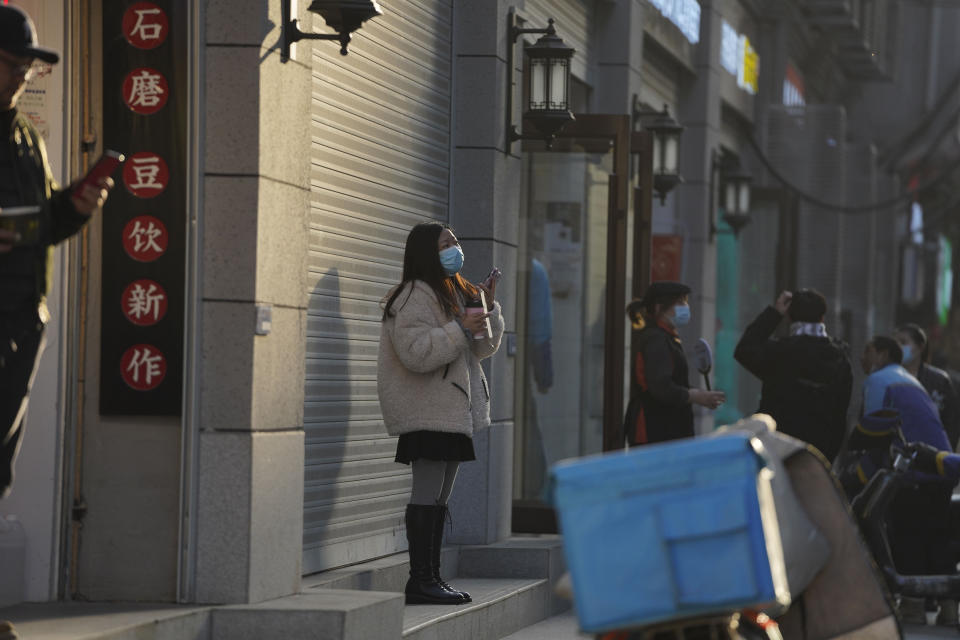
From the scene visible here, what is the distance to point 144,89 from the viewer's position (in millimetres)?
7105

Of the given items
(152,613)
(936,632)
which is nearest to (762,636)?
(152,613)

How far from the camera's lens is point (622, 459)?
3729mm

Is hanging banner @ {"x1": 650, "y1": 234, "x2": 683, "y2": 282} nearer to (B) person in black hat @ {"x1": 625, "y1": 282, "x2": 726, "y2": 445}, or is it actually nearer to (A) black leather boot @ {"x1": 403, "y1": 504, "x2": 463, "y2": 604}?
(B) person in black hat @ {"x1": 625, "y1": 282, "x2": 726, "y2": 445}

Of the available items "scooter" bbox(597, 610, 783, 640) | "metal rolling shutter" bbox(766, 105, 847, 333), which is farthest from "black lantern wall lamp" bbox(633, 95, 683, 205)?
"scooter" bbox(597, 610, 783, 640)

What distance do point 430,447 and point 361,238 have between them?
4.98 feet

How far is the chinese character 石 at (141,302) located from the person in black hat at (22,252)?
2.13m

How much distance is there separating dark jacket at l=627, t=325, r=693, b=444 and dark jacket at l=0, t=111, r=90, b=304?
5.71 m

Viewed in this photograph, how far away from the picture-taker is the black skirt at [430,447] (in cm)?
821

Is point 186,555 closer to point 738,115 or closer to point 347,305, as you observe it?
point 347,305

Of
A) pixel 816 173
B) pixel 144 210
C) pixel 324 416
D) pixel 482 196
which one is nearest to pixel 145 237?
pixel 144 210

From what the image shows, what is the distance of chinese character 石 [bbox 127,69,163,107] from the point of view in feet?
23.3

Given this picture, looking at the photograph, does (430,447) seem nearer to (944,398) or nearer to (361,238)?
(361,238)

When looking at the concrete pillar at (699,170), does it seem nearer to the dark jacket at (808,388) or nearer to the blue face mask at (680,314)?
the dark jacket at (808,388)

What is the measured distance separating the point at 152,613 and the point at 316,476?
195 cm
